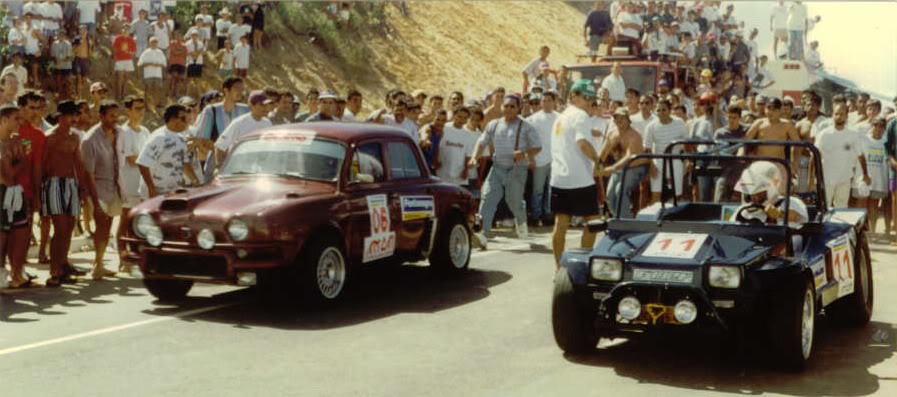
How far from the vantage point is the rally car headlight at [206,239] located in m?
8.98

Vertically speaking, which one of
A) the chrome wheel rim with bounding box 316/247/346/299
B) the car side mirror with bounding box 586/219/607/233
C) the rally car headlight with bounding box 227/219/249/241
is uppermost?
the car side mirror with bounding box 586/219/607/233

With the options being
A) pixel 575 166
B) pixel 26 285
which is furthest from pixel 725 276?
pixel 26 285

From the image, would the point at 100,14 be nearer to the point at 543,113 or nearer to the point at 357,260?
the point at 543,113

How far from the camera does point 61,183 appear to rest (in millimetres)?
10688

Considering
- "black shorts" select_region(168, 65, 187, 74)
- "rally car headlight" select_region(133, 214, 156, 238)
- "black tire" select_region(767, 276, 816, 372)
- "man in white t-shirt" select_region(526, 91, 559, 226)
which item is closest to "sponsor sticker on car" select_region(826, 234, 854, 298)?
"black tire" select_region(767, 276, 816, 372)

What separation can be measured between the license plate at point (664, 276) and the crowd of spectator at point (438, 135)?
0.95 m

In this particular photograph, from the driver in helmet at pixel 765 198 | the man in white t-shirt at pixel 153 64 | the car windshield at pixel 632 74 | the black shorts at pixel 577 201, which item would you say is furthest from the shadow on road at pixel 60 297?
the car windshield at pixel 632 74

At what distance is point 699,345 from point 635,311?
1.23m

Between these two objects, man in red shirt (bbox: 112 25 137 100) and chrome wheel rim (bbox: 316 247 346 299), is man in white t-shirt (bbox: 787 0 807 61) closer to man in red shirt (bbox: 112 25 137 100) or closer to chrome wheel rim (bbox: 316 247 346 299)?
man in red shirt (bbox: 112 25 137 100)

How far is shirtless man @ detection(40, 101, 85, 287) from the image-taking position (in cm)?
1062

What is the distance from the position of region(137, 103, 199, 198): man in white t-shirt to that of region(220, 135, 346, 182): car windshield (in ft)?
3.40

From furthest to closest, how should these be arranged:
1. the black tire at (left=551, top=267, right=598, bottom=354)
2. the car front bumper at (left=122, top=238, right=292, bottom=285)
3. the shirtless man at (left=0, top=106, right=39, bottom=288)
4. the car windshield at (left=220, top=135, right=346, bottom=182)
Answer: the shirtless man at (left=0, top=106, right=39, bottom=288) → the car windshield at (left=220, top=135, right=346, bottom=182) → the car front bumper at (left=122, top=238, right=292, bottom=285) → the black tire at (left=551, top=267, right=598, bottom=354)

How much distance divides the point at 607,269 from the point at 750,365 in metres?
1.15

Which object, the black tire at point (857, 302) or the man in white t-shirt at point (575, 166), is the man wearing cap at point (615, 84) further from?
the black tire at point (857, 302)
